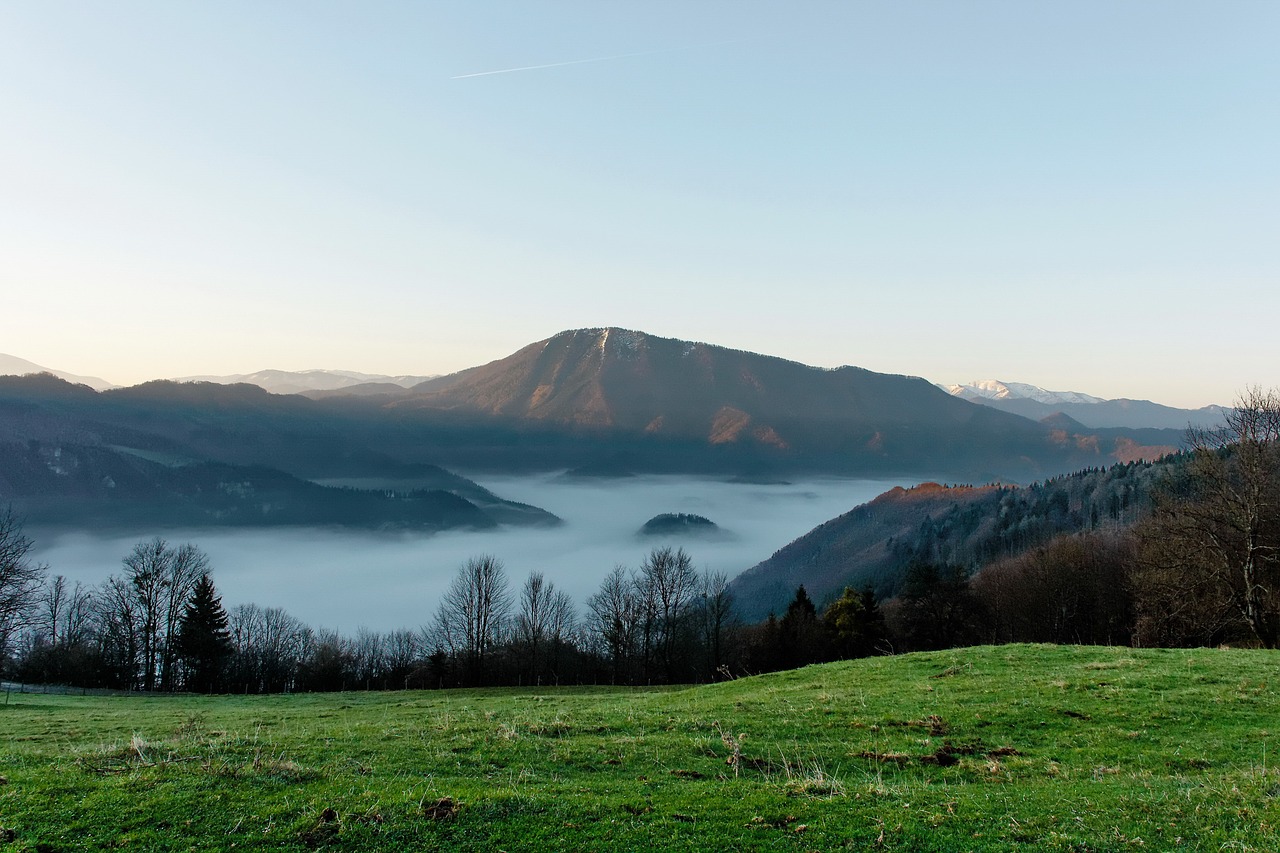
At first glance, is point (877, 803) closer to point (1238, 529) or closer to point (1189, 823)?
point (1189, 823)

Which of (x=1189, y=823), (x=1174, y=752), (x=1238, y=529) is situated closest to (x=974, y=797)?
(x=1189, y=823)

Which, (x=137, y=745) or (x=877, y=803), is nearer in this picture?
(x=877, y=803)

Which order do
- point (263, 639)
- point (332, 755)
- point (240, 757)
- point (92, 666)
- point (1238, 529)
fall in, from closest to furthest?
point (240, 757), point (332, 755), point (1238, 529), point (92, 666), point (263, 639)

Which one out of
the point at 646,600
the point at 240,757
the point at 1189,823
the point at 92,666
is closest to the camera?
the point at 1189,823

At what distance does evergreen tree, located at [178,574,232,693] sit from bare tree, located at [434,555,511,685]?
21.9m

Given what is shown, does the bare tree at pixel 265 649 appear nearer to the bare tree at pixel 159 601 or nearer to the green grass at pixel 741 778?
the bare tree at pixel 159 601

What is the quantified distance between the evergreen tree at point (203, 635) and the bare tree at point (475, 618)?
21905 mm

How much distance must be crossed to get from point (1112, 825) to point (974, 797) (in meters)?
1.73

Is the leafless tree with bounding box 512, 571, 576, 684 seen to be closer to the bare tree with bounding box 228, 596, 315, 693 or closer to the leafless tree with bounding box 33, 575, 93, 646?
the bare tree with bounding box 228, 596, 315, 693

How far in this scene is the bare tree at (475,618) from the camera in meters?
69.6

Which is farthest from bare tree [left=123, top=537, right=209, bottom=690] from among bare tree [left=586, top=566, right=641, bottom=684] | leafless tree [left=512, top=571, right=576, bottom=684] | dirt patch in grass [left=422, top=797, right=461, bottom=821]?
dirt patch in grass [left=422, top=797, right=461, bottom=821]

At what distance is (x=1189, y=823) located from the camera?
27.7 feet

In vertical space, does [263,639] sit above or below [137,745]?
below

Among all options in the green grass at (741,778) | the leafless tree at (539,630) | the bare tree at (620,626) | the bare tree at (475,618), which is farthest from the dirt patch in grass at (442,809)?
the bare tree at (620,626)
